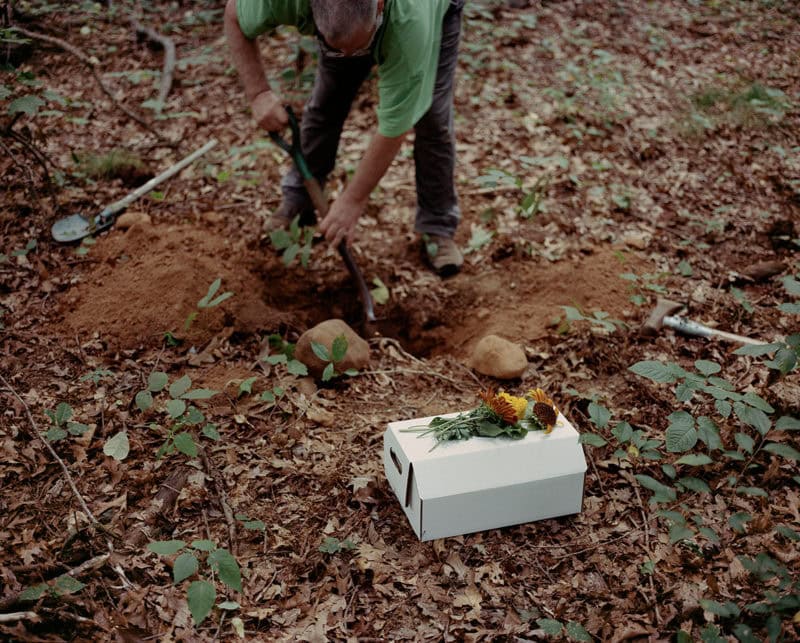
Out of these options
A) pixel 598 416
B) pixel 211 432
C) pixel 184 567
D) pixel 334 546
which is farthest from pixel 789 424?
pixel 211 432

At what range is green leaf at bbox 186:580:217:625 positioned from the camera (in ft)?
5.55

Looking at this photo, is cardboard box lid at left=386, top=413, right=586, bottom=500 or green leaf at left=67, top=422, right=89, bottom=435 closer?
cardboard box lid at left=386, top=413, right=586, bottom=500

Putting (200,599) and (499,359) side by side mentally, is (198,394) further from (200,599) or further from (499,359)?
(499,359)

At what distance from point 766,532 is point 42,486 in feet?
8.12

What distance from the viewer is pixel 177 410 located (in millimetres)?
2295

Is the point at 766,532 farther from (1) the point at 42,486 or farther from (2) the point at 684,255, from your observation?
(1) the point at 42,486

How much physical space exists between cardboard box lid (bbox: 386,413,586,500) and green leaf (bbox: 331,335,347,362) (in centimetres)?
53

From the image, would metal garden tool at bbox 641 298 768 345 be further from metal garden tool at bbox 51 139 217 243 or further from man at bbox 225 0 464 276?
metal garden tool at bbox 51 139 217 243

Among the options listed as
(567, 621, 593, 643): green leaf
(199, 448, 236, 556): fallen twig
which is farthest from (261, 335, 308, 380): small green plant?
(567, 621, 593, 643): green leaf

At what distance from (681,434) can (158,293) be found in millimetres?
2273

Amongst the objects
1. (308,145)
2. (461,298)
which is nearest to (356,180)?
(308,145)

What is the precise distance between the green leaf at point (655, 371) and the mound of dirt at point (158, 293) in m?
1.61

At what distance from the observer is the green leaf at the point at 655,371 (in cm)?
215

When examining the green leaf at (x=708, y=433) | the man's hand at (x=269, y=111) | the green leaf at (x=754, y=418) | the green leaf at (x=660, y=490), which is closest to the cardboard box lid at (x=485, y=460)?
the green leaf at (x=660, y=490)
